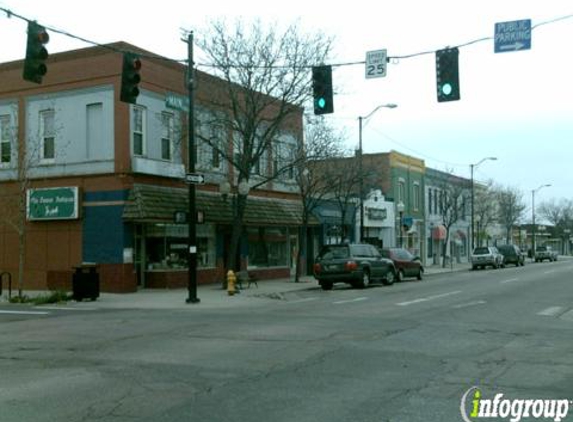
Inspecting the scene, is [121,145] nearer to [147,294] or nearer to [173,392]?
[147,294]

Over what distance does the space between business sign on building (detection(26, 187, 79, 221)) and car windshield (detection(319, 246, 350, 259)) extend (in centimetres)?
932

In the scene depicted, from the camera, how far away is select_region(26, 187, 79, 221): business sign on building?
2548 centimetres

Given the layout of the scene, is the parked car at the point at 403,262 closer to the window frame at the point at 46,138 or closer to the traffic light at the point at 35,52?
the window frame at the point at 46,138

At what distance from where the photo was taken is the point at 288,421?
6.53 m

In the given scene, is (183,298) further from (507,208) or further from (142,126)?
(507,208)

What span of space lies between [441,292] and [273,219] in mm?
10848

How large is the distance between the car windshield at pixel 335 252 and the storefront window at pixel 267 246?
6041 mm

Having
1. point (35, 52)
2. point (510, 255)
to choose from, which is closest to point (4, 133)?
point (35, 52)

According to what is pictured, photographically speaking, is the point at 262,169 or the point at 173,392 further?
the point at 262,169

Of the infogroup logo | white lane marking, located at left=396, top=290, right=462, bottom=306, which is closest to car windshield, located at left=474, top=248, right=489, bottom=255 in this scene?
white lane marking, located at left=396, top=290, right=462, bottom=306

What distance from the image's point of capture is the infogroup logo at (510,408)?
6.75m

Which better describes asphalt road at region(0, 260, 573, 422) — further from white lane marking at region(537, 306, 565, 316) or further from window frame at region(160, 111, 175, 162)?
window frame at region(160, 111, 175, 162)

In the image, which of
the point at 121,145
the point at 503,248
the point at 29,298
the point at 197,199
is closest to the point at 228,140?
the point at 197,199

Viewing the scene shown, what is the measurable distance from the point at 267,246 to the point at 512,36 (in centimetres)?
2032
